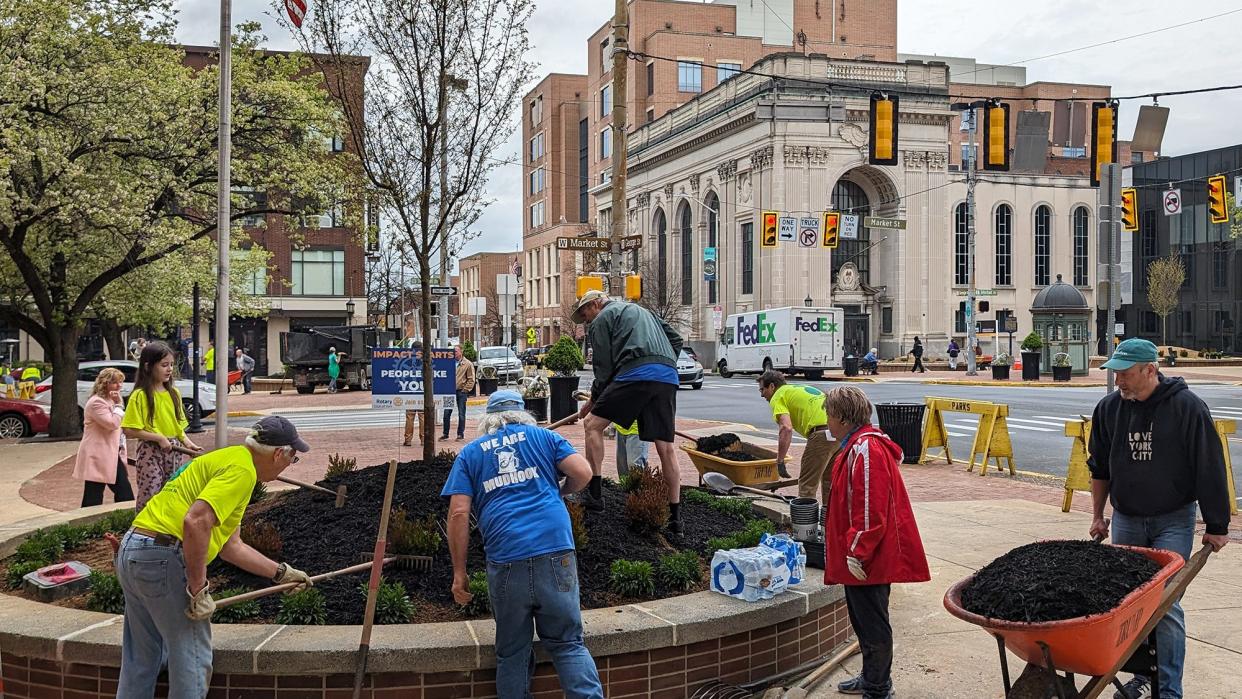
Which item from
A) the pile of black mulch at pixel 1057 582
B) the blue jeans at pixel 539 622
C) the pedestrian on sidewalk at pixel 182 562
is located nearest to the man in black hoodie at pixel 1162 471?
the pile of black mulch at pixel 1057 582

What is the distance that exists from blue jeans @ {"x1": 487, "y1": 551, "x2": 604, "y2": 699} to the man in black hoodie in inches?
99.6

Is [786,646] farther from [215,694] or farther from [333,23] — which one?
[333,23]

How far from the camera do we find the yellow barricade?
13.6 m

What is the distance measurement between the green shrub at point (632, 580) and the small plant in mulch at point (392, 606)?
110cm

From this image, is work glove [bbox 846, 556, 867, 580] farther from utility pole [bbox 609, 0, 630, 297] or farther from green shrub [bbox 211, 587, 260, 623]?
utility pole [bbox 609, 0, 630, 297]

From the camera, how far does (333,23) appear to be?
25.7 ft

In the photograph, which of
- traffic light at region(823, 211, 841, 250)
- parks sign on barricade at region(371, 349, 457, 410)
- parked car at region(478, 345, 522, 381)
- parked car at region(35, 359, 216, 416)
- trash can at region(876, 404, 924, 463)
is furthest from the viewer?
traffic light at region(823, 211, 841, 250)

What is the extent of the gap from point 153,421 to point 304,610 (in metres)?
3.27

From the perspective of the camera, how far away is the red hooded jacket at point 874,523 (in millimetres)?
4469

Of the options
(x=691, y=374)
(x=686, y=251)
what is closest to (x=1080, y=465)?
(x=691, y=374)

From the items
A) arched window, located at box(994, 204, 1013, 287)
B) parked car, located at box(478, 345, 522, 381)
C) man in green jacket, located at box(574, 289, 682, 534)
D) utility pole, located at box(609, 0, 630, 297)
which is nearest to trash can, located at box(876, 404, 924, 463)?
utility pole, located at box(609, 0, 630, 297)

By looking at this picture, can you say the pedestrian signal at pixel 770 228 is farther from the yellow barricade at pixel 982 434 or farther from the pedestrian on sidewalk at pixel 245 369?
the yellow barricade at pixel 982 434

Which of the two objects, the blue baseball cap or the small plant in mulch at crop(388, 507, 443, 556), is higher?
the blue baseball cap

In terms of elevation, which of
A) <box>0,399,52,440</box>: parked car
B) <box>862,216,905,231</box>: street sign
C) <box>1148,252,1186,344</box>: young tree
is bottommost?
<box>0,399,52,440</box>: parked car
